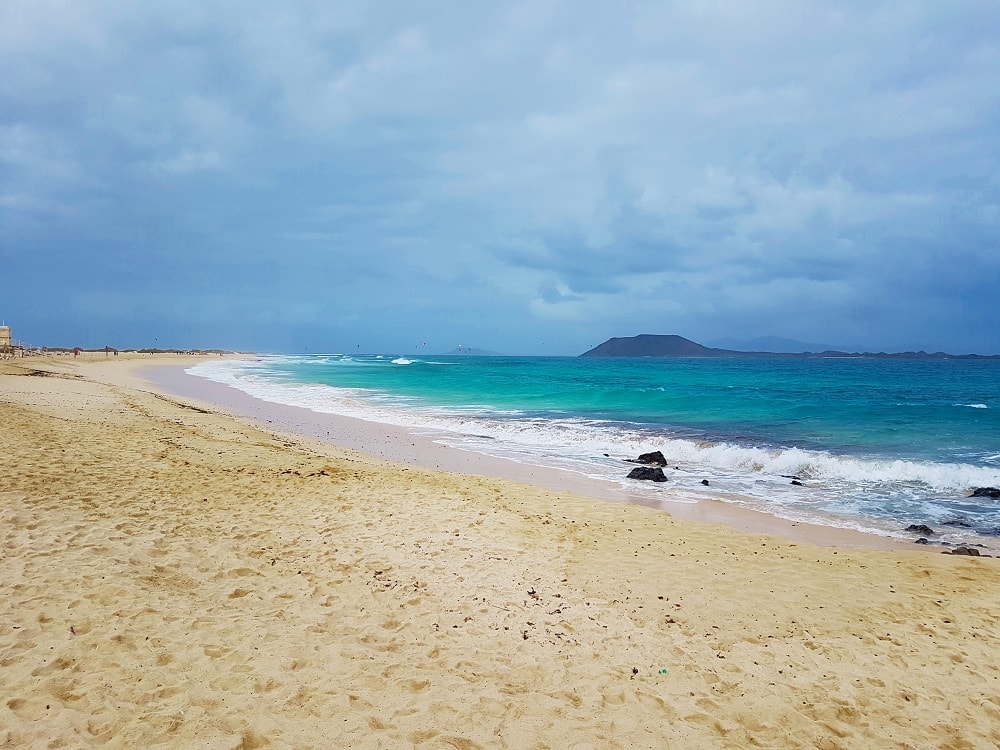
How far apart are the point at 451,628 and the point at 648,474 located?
30.3 ft

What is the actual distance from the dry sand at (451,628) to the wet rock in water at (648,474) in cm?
399

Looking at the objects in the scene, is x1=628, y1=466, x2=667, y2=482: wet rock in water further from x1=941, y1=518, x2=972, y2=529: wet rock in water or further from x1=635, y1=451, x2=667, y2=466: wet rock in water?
x1=941, y1=518, x2=972, y2=529: wet rock in water

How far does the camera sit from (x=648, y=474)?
13508 millimetres

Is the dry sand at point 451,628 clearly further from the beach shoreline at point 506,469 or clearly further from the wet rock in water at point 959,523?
the wet rock in water at point 959,523

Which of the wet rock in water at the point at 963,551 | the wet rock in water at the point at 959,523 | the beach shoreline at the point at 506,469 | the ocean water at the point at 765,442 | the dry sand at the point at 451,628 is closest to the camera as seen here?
the dry sand at the point at 451,628

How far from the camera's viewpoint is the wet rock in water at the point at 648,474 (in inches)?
526

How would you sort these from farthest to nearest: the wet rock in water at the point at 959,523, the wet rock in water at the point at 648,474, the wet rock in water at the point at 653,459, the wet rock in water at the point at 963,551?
the wet rock in water at the point at 653,459
the wet rock in water at the point at 648,474
the wet rock in water at the point at 959,523
the wet rock in water at the point at 963,551

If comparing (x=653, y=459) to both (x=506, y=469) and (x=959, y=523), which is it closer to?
(x=506, y=469)

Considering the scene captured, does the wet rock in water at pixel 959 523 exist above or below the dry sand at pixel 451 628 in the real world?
below

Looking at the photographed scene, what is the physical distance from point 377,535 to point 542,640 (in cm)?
337

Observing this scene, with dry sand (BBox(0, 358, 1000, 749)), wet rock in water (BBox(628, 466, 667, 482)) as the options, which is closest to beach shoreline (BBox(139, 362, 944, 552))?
wet rock in water (BBox(628, 466, 667, 482))

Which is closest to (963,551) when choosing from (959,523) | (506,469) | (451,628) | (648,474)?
(959,523)

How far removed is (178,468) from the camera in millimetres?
10492

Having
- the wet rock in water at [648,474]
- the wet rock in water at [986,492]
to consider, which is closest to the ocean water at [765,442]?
the wet rock in water at [986,492]
